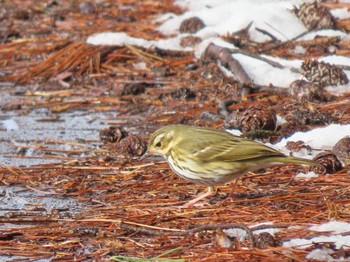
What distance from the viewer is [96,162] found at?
673 centimetres

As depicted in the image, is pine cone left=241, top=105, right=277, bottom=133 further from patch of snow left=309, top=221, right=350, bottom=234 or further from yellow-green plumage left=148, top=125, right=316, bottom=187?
patch of snow left=309, top=221, right=350, bottom=234

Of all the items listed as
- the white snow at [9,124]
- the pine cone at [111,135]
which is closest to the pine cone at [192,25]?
the white snow at [9,124]

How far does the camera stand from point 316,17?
961cm

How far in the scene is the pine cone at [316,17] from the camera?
31.3ft

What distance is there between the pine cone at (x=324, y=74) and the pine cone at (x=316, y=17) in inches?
69.9

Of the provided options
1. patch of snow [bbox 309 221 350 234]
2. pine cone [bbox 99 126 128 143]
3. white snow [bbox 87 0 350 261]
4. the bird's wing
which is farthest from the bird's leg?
pine cone [bbox 99 126 128 143]

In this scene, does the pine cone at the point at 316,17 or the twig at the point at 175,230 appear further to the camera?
the pine cone at the point at 316,17

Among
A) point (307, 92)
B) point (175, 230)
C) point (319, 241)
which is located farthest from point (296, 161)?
point (307, 92)

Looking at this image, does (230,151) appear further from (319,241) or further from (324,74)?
(324,74)

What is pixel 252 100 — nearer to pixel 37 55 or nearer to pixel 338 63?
pixel 338 63

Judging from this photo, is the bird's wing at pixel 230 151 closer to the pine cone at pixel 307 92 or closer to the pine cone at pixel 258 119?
the pine cone at pixel 258 119

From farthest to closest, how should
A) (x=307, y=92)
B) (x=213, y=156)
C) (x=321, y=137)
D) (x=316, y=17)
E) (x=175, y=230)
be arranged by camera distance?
1. (x=316, y=17)
2. (x=307, y=92)
3. (x=321, y=137)
4. (x=213, y=156)
5. (x=175, y=230)

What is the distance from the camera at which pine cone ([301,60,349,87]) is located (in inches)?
309

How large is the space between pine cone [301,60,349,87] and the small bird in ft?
6.89
